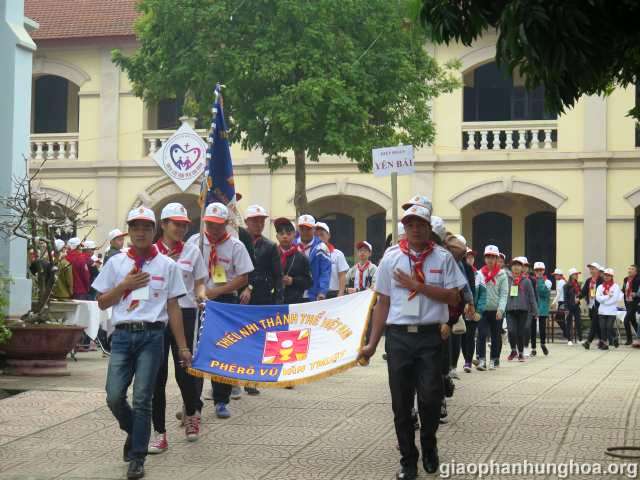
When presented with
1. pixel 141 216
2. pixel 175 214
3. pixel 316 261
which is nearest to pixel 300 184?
pixel 316 261

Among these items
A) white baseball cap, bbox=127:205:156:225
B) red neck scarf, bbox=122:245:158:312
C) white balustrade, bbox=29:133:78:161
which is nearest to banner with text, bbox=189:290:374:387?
red neck scarf, bbox=122:245:158:312

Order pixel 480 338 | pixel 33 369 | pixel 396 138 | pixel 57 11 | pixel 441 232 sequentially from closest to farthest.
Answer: pixel 441 232 → pixel 33 369 → pixel 480 338 → pixel 396 138 → pixel 57 11

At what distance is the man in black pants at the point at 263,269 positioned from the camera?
12516 mm

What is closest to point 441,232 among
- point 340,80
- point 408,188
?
point 340,80

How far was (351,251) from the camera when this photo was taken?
1409 inches

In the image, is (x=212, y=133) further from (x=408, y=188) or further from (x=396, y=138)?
(x=408, y=188)

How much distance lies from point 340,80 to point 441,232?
47.7ft

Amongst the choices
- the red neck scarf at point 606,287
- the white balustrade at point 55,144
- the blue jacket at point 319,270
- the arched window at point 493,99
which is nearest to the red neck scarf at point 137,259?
the blue jacket at point 319,270

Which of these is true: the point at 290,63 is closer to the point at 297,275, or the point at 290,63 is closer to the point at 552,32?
the point at 297,275

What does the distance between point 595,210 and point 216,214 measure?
886 inches

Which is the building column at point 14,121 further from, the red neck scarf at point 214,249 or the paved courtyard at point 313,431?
the red neck scarf at point 214,249

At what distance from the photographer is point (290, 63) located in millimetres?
23625

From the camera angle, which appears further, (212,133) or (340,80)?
(340,80)

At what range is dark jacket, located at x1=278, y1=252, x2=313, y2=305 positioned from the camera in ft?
46.1
